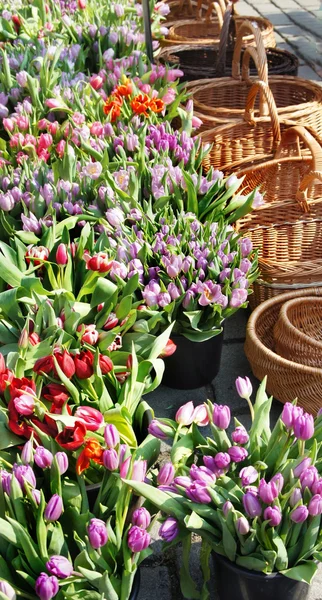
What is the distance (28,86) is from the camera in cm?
275

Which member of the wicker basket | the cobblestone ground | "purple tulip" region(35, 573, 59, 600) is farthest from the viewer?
the wicker basket

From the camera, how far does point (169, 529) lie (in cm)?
127

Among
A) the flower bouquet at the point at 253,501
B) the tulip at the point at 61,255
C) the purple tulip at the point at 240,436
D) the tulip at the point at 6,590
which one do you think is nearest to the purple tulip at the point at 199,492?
the flower bouquet at the point at 253,501

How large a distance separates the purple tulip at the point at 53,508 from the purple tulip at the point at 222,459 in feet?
0.98

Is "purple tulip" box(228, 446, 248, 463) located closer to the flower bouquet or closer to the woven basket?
the flower bouquet

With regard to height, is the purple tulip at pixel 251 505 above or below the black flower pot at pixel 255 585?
above

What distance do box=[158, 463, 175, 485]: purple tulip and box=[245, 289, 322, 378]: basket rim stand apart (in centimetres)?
73

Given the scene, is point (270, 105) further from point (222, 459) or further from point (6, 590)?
point (6, 590)

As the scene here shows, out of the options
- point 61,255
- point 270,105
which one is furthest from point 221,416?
point 270,105

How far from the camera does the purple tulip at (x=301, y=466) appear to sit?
1.27 meters

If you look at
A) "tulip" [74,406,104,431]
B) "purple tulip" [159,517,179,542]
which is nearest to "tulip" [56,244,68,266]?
"tulip" [74,406,104,431]

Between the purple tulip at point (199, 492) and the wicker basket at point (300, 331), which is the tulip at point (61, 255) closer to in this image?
the purple tulip at point (199, 492)

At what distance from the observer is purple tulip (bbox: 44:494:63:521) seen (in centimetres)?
120

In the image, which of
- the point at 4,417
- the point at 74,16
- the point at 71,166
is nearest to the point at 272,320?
the point at 71,166
